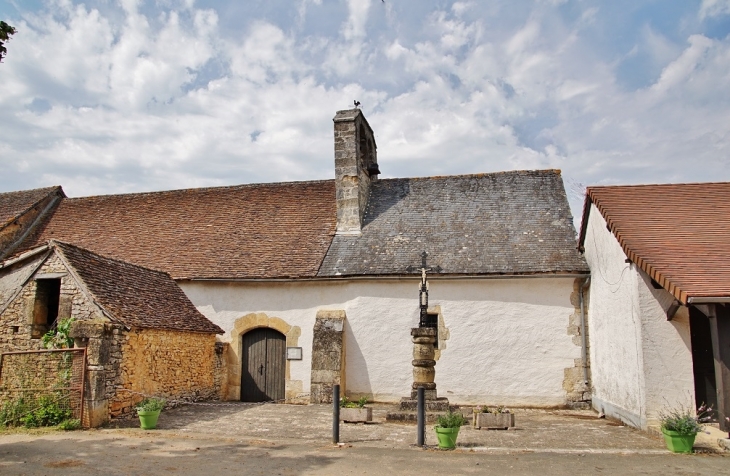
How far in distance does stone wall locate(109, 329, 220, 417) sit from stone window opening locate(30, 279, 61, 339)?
1698 millimetres

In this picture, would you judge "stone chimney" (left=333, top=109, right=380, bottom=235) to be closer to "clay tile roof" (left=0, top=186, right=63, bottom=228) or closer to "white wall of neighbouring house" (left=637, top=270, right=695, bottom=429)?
"white wall of neighbouring house" (left=637, top=270, right=695, bottom=429)

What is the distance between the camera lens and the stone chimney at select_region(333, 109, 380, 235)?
1659 centimetres

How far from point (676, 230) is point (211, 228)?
Answer: 12.1 m

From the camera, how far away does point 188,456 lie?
8172 mm

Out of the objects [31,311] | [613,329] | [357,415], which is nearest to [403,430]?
[357,415]

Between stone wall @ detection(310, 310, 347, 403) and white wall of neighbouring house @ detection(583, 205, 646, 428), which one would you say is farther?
stone wall @ detection(310, 310, 347, 403)

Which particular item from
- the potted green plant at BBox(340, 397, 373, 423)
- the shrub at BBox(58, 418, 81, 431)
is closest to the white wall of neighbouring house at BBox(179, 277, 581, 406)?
the potted green plant at BBox(340, 397, 373, 423)

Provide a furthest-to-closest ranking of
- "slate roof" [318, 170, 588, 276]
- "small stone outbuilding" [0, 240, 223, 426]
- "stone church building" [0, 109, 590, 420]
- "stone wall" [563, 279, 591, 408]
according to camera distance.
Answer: "slate roof" [318, 170, 588, 276]
"stone church building" [0, 109, 590, 420]
"stone wall" [563, 279, 591, 408]
"small stone outbuilding" [0, 240, 223, 426]

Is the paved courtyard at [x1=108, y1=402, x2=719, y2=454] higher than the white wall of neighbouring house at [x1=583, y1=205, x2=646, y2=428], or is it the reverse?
the white wall of neighbouring house at [x1=583, y1=205, x2=646, y2=428]

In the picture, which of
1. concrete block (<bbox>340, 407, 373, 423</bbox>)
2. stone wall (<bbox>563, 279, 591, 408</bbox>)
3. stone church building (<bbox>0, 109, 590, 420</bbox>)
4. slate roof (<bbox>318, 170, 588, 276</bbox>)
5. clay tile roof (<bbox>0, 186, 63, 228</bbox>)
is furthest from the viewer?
clay tile roof (<bbox>0, 186, 63, 228</bbox>)

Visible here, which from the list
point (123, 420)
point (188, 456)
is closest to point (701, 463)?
point (188, 456)

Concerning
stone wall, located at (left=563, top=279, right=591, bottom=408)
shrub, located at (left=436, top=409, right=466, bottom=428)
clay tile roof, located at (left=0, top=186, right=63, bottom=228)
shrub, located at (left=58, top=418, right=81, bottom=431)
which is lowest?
shrub, located at (left=58, top=418, right=81, bottom=431)

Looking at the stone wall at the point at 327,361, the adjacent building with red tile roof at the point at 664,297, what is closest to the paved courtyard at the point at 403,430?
the stone wall at the point at 327,361

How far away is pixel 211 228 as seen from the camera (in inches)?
695
